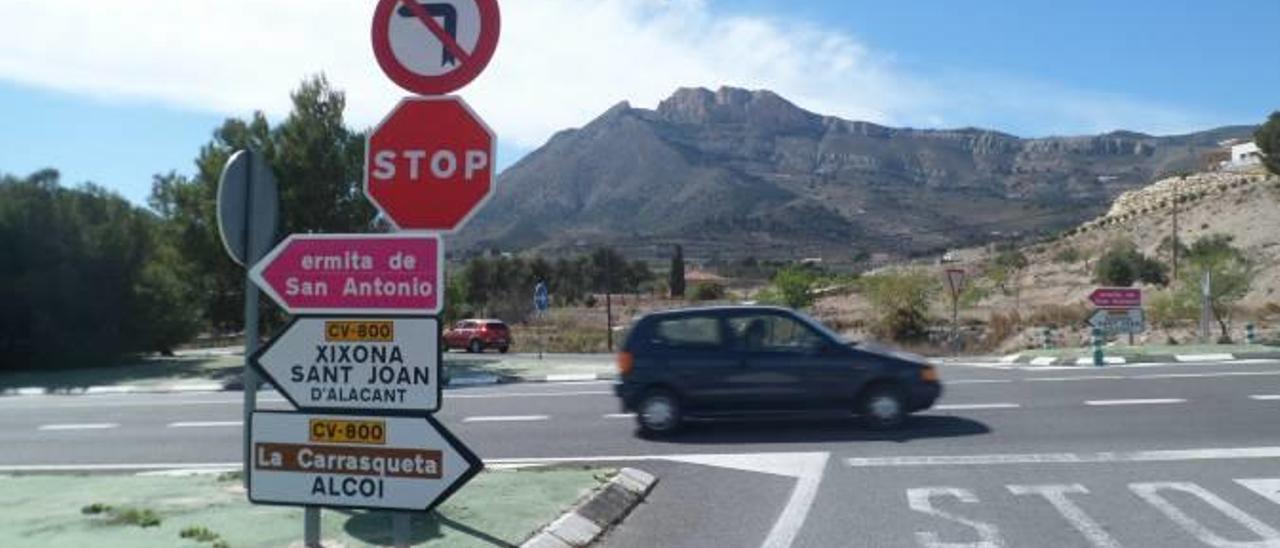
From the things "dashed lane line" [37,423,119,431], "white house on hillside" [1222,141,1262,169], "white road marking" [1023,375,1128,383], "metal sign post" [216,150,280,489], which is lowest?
"dashed lane line" [37,423,119,431]

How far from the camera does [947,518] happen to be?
927cm

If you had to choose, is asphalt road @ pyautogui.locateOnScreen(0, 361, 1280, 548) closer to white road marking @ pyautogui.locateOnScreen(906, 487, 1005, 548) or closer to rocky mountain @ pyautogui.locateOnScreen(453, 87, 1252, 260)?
white road marking @ pyautogui.locateOnScreen(906, 487, 1005, 548)

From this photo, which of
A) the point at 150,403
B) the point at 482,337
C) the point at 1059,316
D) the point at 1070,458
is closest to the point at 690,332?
the point at 1070,458

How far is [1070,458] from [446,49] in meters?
8.40

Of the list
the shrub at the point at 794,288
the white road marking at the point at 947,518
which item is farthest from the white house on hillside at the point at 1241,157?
the white road marking at the point at 947,518

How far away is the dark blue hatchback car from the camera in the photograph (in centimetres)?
1461

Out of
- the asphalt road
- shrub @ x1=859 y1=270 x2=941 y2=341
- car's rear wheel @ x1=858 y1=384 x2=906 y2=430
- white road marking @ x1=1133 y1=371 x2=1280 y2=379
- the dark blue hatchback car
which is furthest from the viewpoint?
shrub @ x1=859 y1=270 x2=941 y2=341

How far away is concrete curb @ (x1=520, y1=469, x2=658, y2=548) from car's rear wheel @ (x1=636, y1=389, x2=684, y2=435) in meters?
3.24

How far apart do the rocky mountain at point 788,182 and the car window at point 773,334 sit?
79962 millimetres

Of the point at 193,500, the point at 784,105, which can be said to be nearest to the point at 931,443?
the point at 193,500

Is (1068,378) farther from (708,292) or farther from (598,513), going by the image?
(708,292)

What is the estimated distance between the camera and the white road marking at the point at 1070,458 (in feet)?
39.1

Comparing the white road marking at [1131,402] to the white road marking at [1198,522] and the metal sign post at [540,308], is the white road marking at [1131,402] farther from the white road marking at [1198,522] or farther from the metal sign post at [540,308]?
the metal sign post at [540,308]

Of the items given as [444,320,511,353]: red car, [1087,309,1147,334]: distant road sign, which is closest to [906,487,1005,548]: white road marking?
[1087,309,1147,334]: distant road sign
